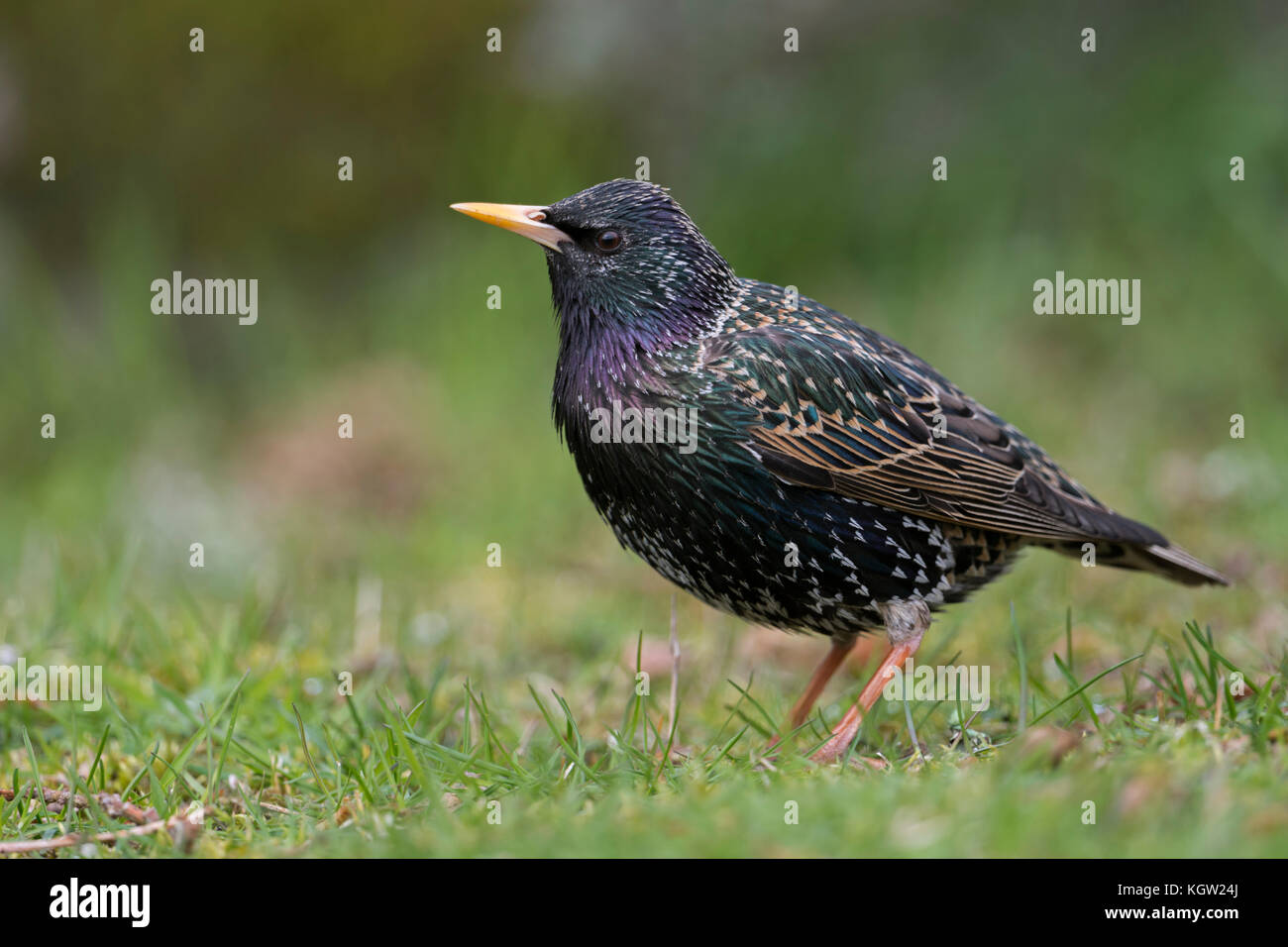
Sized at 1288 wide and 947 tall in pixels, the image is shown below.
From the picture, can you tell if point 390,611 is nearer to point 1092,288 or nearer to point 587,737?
point 587,737

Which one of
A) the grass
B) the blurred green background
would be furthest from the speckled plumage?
the blurred green background

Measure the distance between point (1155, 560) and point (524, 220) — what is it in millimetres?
2309

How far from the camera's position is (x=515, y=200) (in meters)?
8.57

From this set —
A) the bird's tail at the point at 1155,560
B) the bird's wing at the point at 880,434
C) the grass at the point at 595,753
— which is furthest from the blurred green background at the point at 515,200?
the bird's wing at the point at 880,434

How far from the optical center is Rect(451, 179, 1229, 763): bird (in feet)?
13.0

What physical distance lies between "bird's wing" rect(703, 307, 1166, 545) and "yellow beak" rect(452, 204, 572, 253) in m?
0.58

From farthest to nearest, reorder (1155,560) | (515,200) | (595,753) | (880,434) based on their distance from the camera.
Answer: (515,200) → (1155,560) → (880,434) → (595,753)

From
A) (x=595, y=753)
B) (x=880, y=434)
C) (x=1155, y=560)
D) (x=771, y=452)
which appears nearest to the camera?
(x=771, y=452)

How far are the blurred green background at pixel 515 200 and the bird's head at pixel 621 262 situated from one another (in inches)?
120

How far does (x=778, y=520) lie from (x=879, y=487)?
0.36m

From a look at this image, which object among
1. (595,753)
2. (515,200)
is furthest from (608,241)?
(515,200)

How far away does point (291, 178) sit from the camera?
885 cm

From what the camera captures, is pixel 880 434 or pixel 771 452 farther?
pixel 880 434

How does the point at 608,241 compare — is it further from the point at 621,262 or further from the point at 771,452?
the point at 771,452
